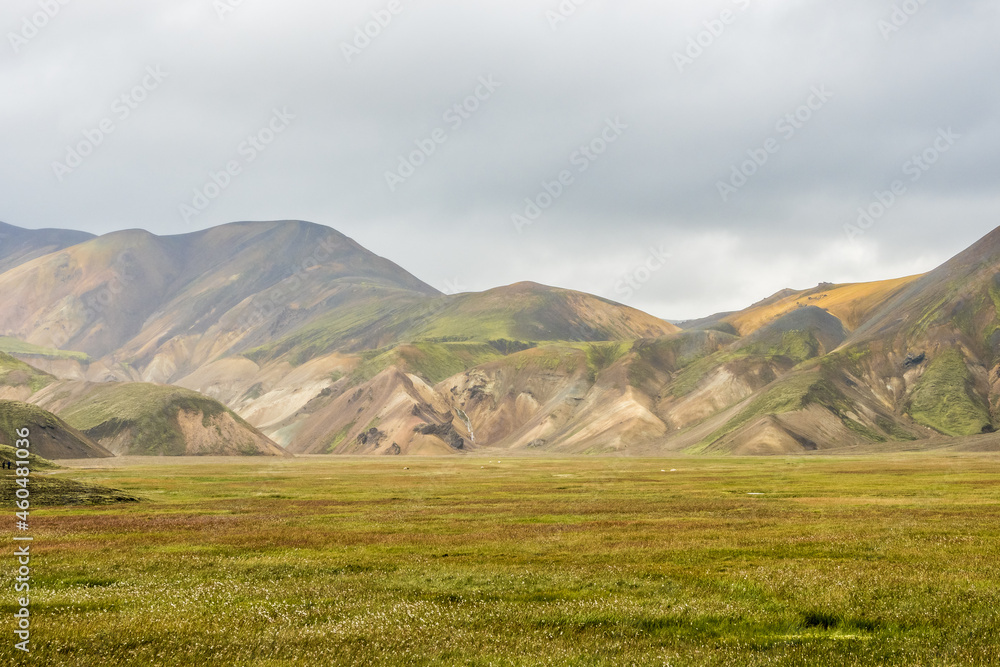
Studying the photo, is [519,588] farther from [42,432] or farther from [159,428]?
[159,428]

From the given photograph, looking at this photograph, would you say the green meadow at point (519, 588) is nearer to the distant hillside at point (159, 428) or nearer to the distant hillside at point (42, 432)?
the distant hillside at point (42, 432)

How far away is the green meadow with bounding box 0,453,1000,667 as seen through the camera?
→ 15.9m

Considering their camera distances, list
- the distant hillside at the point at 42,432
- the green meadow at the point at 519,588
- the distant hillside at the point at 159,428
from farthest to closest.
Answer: the distant hillside at the point at 159,428 < the distant hillside at the point at 42,432 < the green meadow at the point at 519,588

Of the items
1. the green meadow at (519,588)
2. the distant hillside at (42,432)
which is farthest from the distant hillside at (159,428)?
the green meadow at (519,588)

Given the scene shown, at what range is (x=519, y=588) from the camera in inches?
901

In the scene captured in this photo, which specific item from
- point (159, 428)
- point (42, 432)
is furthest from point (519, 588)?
point (159, 428)

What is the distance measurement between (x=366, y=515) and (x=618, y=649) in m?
34.6

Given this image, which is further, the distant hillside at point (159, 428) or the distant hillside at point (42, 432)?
the distant hillside at point (159, 428)

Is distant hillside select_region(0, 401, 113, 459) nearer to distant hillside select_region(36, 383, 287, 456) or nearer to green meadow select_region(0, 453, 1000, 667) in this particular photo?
distant hillside select_region(36, 383, 287, 456)

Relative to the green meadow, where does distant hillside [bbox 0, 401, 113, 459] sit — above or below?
above

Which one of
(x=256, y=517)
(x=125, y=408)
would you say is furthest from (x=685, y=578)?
(x=125, y=408)

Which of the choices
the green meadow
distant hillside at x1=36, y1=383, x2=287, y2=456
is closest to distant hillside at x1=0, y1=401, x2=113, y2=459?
distant hillside at x1=36, y1=383, x2=287, y2=456

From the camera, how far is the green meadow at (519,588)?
15.9 m

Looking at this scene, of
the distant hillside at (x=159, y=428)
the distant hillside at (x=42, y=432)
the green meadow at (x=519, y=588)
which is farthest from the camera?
the distant hillside at (x=159, y=428)
